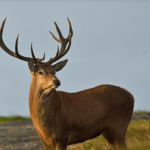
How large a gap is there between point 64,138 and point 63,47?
202 cm

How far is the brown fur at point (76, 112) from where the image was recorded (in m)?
7.80

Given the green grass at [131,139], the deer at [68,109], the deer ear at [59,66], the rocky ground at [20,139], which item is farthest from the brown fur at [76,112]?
the rocky ground at [20,139]

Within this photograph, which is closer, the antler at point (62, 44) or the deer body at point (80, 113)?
the deer body at point (80, 113)

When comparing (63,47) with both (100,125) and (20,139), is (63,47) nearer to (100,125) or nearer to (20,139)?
(100,125)

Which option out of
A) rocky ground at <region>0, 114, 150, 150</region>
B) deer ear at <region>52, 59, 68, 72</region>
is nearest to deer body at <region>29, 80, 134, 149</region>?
deer ear at <region>52, 59, 68, 72</region>

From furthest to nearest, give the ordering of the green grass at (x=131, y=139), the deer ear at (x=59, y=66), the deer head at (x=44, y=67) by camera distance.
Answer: the green grass at (x=131, y=139)
the deer ear at (x=59, y=66)
the deer head at (x=44, y=67)

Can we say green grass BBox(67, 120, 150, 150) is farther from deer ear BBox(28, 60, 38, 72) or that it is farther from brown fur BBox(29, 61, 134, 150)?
deer ear BBox(28, 60, 38, 72)

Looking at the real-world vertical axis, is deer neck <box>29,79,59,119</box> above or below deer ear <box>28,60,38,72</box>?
below

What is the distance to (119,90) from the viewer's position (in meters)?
8.87

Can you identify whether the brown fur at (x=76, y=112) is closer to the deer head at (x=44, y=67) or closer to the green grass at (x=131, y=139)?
the deer head at (x=44, y=67)

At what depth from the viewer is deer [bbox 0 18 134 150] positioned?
7.80 metres

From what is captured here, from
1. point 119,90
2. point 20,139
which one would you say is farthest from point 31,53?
point 20,139

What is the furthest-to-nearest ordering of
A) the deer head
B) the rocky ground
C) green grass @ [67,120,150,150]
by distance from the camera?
the rocky ground → green grass @ [67,120,150,150] → the deer head

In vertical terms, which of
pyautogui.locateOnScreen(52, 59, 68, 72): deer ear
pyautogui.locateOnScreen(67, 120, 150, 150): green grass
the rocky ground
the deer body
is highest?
pyautogui.locateOnScreen(52, 59, 68, 72): deer ear
